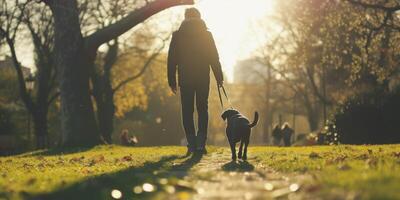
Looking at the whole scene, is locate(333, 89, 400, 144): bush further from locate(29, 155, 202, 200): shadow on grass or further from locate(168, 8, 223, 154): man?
locate(29, 155, 202, 200): shadow on grass

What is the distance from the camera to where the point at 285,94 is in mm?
68875

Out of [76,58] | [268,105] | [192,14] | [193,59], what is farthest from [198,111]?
[268,105]

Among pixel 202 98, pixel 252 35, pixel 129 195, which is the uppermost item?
pixel 252 35

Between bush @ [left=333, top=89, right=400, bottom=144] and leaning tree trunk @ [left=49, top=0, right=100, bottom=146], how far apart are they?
500 inches

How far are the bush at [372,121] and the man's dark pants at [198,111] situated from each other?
18.1 metres

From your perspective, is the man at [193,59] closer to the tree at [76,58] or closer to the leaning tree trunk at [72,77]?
the tree at [76,58]

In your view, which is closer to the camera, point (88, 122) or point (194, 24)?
point (194, 24)

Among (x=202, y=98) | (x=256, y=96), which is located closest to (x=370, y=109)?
(x=202, y=98)

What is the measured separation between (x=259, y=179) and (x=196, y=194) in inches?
57.8

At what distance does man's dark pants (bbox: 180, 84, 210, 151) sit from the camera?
420 inches

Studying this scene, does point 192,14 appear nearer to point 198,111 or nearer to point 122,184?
point 198,111

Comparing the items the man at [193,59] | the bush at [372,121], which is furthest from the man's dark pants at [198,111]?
the bush at [372,121]

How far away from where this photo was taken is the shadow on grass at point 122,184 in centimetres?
570

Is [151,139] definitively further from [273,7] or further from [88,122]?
[88,122]
